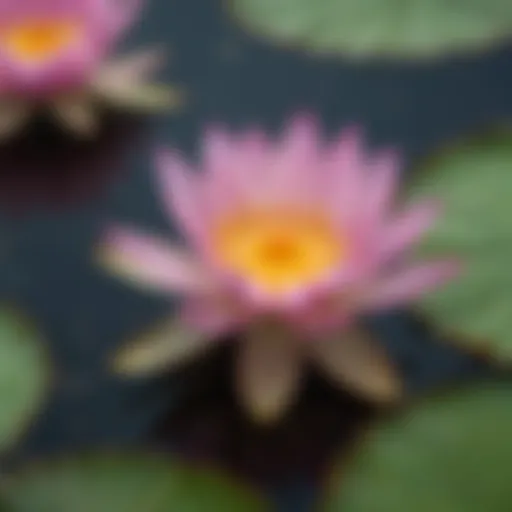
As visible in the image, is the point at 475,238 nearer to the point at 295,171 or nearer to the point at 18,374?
the point at 295,171

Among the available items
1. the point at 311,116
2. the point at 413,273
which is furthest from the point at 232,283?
the point at 311,116

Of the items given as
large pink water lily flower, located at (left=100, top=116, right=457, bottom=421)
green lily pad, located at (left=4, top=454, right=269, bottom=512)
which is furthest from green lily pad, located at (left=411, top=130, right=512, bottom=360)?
green lily pad, located at (left=4, top=454, right=269, bottom=512)

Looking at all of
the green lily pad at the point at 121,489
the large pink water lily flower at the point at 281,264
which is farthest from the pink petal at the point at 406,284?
the green lily pad at the point at 121,489

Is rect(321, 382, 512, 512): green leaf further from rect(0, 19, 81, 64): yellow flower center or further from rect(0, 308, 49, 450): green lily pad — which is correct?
rect(0, 19, 81, 64): yellow flower center

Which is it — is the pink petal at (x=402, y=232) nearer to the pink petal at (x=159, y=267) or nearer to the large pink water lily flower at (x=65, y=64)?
the pink petal at (x=159, y=267)

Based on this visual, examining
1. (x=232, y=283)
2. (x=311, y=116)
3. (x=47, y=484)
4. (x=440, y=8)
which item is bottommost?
(x=47, y=484)

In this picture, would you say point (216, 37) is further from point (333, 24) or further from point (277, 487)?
point (277, 487)

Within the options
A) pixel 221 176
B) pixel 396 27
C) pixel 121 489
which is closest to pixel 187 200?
pixel 221 176
